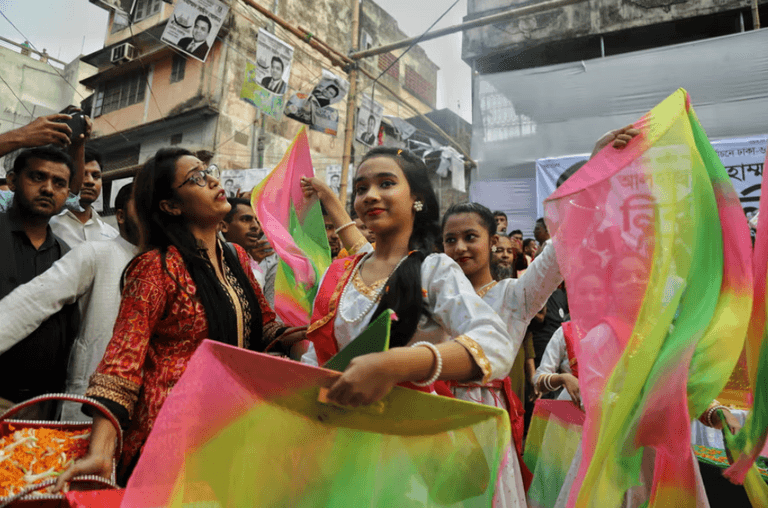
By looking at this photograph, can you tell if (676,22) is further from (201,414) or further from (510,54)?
(201,414)

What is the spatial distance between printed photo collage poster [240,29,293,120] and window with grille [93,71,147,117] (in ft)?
38.9

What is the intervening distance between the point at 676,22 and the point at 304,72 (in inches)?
423

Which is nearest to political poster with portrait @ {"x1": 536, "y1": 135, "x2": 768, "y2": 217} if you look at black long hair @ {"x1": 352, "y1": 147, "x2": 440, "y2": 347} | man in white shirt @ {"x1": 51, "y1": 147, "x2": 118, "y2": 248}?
man in white shirt @ {"x1": 51, "y1": 147, "x2": 118, "y2": 248}

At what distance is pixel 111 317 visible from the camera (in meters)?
1.96

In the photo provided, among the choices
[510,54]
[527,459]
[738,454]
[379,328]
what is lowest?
[527,459]

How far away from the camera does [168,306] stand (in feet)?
4.99

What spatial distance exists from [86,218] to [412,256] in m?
2.55

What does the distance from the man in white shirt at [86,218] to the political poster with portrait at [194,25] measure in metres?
3.88

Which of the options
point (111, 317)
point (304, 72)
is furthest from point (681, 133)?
point (304, 72)

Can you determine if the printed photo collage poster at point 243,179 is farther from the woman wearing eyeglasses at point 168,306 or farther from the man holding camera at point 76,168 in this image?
the woman wearing eyeglasses at point 168,306

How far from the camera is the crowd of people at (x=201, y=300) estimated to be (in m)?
1.24

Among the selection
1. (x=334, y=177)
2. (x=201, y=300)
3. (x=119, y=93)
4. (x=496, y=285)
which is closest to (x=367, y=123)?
(x=334, y=177)

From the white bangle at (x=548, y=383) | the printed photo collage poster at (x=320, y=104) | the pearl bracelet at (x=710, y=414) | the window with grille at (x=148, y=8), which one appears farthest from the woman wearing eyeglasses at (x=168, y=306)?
the window with grille at (x=148, y=8)

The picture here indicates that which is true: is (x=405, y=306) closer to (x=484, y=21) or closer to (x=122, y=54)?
(x=484, y=21)
